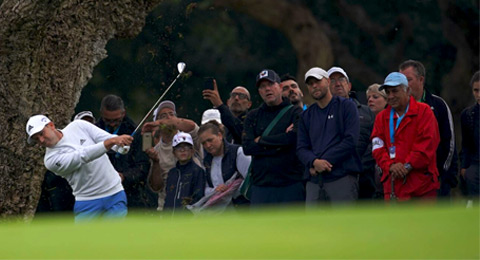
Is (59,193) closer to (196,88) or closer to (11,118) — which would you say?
(11,118)

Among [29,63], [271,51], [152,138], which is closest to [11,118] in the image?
[29,63]

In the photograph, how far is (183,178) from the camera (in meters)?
10.4

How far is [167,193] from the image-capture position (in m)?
10.6

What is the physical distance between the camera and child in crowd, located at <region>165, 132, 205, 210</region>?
33.9 ft

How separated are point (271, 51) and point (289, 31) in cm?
586

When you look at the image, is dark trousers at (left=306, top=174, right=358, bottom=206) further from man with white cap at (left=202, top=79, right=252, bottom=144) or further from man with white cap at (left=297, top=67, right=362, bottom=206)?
man with white cap at (left=202, top=79, right=252, bottom=144)

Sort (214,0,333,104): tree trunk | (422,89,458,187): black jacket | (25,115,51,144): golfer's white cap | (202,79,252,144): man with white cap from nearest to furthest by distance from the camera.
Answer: (422,89,458,187): black jacket, (25,115,51,144): golfer's white cap, (202,79,252,144): man with white cap, (214,0,333,104): tree trunk

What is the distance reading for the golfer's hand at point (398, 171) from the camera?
28.2ft

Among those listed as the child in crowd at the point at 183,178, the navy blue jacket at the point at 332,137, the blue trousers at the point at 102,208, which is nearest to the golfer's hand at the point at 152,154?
the child in crowd at the point at 183,178

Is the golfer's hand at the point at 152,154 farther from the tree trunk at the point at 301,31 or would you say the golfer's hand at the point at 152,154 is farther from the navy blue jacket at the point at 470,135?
the tree trunk at the point at 301,31

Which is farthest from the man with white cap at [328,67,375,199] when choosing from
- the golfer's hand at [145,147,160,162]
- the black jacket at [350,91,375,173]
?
the golfer's hand at [145,147,160,162]

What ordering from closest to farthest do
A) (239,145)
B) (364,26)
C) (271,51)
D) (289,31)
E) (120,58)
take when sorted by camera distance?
1. (239,145)
2. (289,31)
3. (364,26)
4. (120,58)
5. (271,51)

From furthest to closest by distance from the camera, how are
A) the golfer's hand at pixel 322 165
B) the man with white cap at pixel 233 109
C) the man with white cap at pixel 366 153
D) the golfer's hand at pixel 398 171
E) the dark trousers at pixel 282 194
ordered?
1. the man with white cap at pixel 233 109
2. the dark trousers at pixel 282 194
3. the man with white cap at pixel 366 153
4. the golfer's hand at pixel 322 165
5. the golfer's hand at pixel 398 171

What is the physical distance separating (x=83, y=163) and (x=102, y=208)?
537mm
